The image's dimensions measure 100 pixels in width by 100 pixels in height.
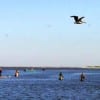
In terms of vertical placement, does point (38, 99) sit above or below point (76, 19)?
below

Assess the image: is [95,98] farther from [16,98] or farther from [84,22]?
[84,22]

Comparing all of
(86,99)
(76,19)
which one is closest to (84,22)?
(76,19)

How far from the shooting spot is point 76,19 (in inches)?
1609

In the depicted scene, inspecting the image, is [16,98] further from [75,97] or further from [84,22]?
[84,22]

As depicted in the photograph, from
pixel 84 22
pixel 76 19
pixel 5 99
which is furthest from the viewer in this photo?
pixel 5 99

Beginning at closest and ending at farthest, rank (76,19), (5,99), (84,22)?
(84,22), (76,19), (5,99)

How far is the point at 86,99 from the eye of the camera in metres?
51.2

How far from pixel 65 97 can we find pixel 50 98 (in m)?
2.02

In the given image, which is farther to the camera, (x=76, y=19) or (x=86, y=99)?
(x=86, y=99)

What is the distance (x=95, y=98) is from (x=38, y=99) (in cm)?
623

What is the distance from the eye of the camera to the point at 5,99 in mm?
50688

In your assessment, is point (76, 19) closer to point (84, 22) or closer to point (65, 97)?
point (84, 22)

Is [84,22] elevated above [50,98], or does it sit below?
above

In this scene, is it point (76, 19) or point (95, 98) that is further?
point (95, 98)
